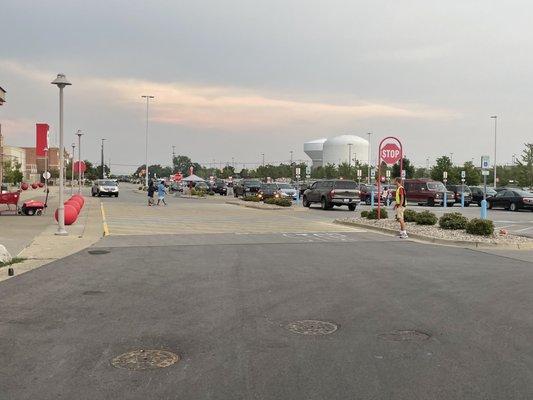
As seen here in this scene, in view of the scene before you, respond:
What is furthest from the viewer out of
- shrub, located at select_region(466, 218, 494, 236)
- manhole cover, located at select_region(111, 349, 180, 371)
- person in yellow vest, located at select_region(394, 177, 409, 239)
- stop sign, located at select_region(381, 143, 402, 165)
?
stop sign, located at select_region(381, 143, 402, 165)

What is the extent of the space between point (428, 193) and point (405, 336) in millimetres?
34337

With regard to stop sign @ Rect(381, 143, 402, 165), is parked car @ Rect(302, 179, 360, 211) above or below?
below

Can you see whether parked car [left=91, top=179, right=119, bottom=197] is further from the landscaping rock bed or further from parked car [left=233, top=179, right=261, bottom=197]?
the landscaping rock bed

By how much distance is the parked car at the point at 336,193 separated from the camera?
3162cm

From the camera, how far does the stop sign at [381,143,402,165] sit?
21359 mm

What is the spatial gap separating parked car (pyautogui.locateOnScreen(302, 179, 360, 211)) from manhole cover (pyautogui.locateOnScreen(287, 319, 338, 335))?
2516 cm

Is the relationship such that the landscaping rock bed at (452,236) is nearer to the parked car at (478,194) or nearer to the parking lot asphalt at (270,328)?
the parking lot asphalt at (270,328)

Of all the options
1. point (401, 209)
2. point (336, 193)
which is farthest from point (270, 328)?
point (336, 193)

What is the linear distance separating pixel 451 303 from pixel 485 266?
385 centimetres

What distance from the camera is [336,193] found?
31797 millimetres

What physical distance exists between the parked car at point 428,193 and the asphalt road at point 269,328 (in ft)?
90.4

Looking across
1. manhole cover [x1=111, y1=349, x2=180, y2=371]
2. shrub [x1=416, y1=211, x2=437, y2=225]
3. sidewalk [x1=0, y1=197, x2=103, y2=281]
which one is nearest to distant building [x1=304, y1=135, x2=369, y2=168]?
shrub [x1=416, y1=211, x2=437, y2=225]

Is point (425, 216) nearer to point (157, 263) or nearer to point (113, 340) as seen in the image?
point (157, 263)

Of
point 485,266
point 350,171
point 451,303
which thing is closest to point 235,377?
point 451,303
